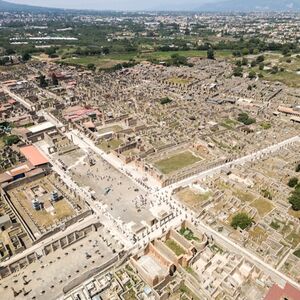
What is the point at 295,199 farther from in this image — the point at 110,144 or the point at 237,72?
the point at 237,72

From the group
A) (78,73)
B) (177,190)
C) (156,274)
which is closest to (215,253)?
Answer: (156,274)

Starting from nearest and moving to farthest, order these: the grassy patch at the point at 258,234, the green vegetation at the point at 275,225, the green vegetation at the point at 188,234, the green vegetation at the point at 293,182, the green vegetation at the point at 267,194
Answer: the grassy patch at the point at 258,234, the green vegetation at the point at 188,234, the green vegetation at the point at 275,225, the green vegetation at the point at 267,194, the green vegetation at the point at 293,182

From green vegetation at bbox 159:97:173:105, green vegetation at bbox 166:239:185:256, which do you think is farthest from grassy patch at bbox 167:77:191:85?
green vegetation at bbox 166:239:185:256

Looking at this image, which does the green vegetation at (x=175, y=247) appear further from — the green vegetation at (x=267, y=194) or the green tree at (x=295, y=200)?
the green tree at (x=295, y=200)

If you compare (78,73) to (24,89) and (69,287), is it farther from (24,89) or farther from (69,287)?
(69,287)

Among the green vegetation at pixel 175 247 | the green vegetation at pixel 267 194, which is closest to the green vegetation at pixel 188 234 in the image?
the green vegetation at pixel 175 247


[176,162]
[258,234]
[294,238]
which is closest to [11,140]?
[176,162]
